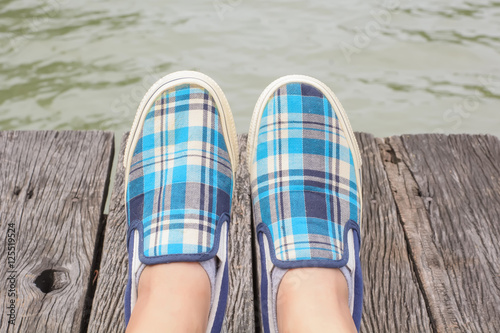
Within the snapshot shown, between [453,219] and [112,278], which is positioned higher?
[453,219]

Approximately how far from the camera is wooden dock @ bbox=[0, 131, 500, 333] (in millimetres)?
1286

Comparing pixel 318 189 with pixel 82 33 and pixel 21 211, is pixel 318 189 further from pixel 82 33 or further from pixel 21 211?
pixel 82 33

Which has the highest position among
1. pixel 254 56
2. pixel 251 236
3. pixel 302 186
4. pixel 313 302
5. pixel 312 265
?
pixel 254 56

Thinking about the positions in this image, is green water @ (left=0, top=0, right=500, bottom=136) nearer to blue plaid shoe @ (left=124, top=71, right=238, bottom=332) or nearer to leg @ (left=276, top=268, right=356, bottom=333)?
blue plaid shoe @ (left=124, top=71, right=238, bottom=332)

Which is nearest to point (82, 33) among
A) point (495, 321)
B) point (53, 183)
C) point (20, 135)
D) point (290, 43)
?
point (290, 43)

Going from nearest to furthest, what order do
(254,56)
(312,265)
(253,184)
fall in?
(312,265) → (253,184) → (254,56)

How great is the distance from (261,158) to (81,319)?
0.66 metres

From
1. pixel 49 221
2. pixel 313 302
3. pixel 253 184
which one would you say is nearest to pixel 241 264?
pixel 253 184

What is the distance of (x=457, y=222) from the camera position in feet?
4.98

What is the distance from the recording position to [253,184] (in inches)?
58.2

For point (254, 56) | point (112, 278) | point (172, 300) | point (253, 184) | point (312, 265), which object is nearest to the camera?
point (172, 300)

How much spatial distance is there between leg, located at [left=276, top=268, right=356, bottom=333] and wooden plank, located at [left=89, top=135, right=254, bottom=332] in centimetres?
16

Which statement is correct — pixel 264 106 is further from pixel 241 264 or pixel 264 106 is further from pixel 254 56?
pixel 254 56

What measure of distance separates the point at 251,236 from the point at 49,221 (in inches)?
24.2
